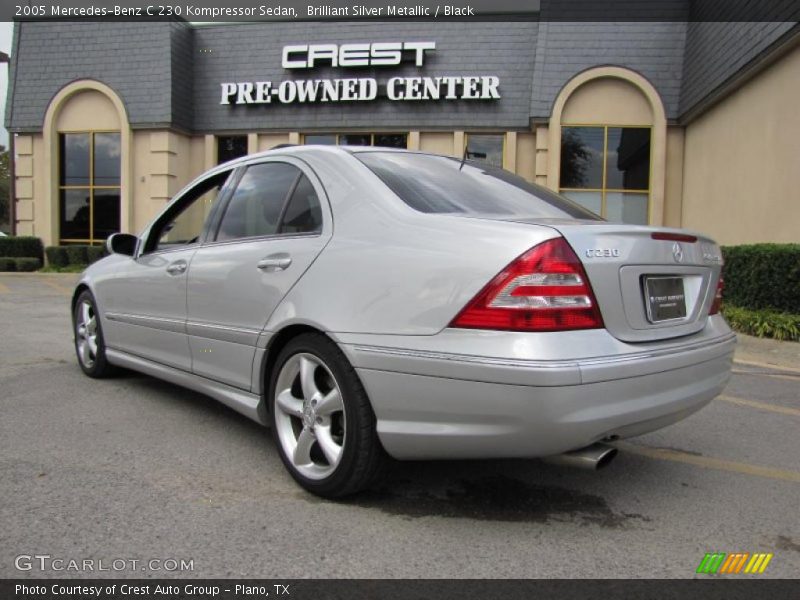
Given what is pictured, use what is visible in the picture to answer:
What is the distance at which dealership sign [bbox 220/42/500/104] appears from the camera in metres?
15.3

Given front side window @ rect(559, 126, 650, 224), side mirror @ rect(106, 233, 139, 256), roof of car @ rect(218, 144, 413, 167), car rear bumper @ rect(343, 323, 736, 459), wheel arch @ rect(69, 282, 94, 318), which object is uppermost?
front side window @ rect(559, 126, 650, 224)

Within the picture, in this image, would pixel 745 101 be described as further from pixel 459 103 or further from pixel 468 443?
pixel 468 443

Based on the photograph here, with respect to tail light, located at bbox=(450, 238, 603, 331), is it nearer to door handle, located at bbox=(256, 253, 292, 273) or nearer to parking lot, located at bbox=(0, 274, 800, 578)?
parking lot, located at bbox=(0, 274, 800, 578)

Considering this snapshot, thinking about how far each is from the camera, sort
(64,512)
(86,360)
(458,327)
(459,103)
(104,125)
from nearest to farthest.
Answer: (458,327) → (64,512) → (86,360) → (459,103) → (104,125)

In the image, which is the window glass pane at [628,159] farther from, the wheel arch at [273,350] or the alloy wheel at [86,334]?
the wheel arch at [273,350]

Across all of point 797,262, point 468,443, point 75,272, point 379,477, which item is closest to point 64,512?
point 379,477

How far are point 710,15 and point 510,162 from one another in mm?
4979

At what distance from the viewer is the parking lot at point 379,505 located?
243 centimetres

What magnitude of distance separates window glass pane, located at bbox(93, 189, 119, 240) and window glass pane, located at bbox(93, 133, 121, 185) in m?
0.31

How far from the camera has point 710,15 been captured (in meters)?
12.3

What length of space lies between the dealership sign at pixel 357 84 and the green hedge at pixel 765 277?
7985 mm

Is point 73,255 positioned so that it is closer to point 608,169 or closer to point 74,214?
point 74,214

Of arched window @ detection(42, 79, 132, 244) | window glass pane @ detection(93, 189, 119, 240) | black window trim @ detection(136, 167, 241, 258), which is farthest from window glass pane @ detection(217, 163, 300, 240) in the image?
window glass pane @ detection(93, 189, 119, 240)
